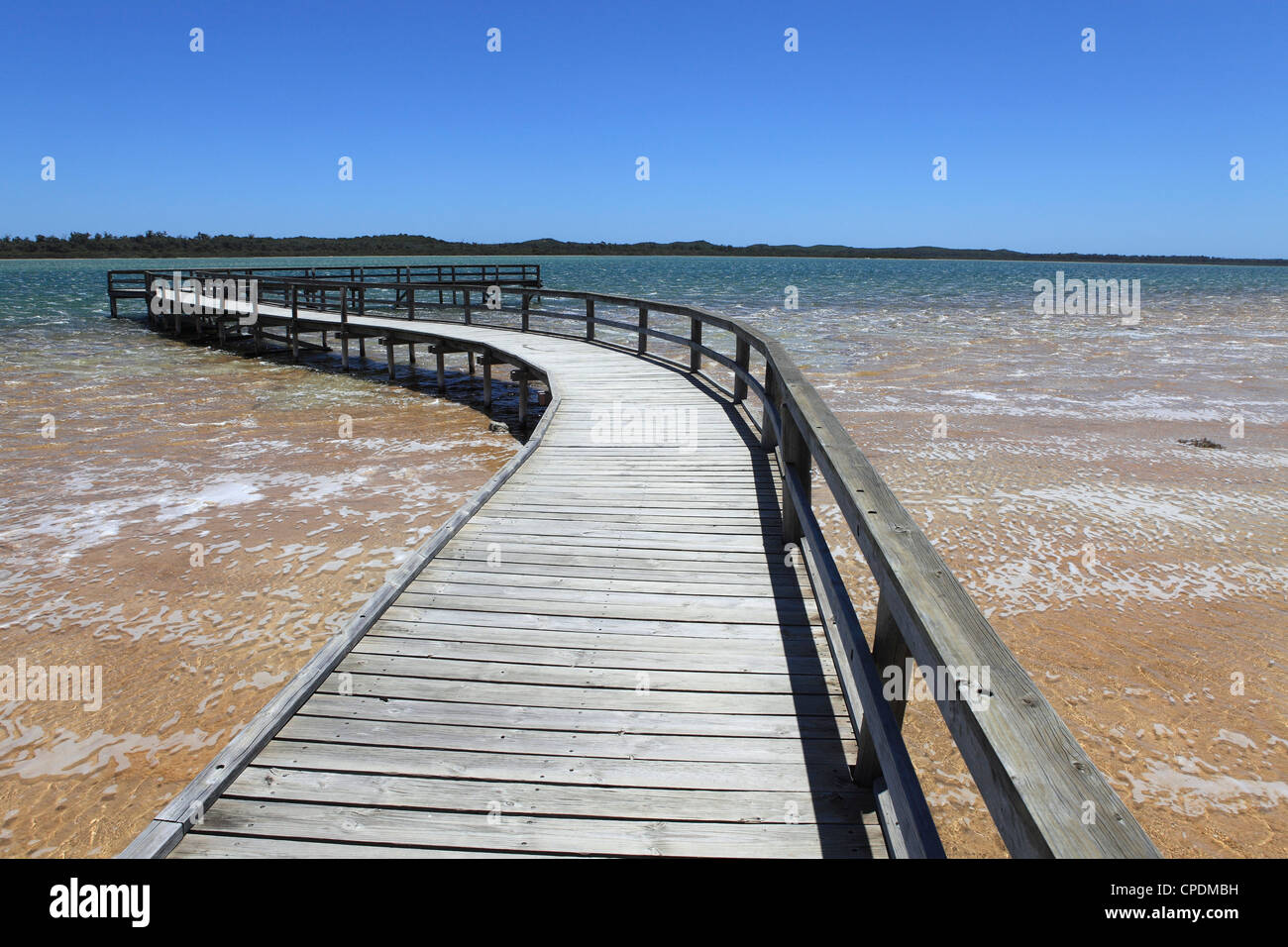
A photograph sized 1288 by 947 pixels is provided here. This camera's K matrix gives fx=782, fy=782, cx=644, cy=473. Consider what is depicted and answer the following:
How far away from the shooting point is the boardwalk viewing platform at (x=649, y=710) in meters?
1.76

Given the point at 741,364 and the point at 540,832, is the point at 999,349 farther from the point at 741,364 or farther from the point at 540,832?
the point at 540,832

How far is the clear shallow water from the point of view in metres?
4.07

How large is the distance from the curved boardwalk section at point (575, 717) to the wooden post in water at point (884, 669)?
0.09m

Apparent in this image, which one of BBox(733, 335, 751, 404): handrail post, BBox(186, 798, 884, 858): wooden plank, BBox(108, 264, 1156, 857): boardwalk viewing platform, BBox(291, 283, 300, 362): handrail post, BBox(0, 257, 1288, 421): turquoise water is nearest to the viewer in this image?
BBox(108, 264, 1156, 857): boardwalk viewing platform

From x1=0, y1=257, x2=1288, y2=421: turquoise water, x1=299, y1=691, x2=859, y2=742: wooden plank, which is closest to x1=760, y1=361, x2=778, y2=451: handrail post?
x1=299, y1=691, x2=859, y2=742: wooden plank

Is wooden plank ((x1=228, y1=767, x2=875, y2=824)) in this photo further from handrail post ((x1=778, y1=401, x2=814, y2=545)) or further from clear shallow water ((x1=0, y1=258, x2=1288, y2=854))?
handrail post ((x1=778, y1=401, x2=814, y2=545))

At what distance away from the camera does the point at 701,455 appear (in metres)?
6.93

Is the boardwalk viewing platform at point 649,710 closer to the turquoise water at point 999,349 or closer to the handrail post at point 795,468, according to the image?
the handrail post at point 795,468

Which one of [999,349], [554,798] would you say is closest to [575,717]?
[554,798]

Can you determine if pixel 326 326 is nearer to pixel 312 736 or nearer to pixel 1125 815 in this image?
pixel 312 736

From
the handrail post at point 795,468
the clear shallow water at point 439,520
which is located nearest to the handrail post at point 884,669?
the clear shallow water at point 439,520

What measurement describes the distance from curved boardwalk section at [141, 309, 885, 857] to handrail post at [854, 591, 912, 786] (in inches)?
3.7
